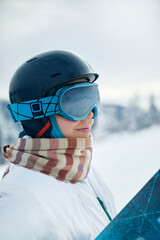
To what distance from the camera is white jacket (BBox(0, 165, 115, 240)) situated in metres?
1.24

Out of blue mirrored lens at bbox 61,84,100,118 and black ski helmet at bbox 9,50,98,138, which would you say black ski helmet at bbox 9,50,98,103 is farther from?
blue mirrored lens at bbox 61,84,100,118

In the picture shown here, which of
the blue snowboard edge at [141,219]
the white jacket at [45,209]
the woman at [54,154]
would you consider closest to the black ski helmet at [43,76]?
the woman at [54,154]

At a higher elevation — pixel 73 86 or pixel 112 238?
pixel 73 86

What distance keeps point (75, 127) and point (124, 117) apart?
36.6 meters

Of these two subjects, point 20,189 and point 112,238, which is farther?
point 20,189

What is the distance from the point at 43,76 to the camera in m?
1.80

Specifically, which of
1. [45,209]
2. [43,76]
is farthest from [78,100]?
[45,209]

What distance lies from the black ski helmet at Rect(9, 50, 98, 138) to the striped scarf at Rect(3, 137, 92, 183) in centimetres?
18

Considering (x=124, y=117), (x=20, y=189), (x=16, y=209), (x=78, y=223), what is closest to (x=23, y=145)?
(x=20, y=189)

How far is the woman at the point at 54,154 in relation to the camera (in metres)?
1.35

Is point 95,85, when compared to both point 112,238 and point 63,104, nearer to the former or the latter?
point 63,104

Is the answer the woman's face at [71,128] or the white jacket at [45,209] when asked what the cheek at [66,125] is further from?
the white jacket at [45,209]

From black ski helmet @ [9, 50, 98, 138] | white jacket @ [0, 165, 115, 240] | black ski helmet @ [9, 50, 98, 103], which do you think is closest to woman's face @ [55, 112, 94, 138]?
black ski helmet @ [9, 50, 98, 138]

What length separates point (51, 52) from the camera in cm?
192
